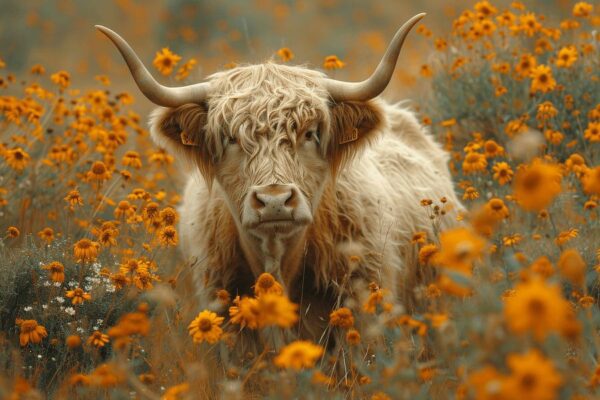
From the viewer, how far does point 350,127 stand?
4.88 m

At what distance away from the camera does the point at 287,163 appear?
14.5ft

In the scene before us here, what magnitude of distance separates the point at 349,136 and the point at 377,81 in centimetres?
37

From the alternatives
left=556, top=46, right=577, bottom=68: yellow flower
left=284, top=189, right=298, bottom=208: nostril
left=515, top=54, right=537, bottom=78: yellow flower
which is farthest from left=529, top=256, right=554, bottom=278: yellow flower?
left=515, top=54, right=537, bottom=78: yellow flower

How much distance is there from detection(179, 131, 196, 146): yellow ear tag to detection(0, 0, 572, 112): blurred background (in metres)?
10.7

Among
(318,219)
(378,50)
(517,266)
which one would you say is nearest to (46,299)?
(318,219)

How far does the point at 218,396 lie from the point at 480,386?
82.2 inches

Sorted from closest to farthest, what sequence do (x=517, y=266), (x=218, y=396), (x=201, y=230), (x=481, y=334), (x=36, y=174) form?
1. (x=481, y=334)
2. (x=517, y=266)
3. (x=218, y=396)
4. (x=201, y=230)
5. (x=36, y=174)

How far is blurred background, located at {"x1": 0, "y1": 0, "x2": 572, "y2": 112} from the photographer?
59.2 ft

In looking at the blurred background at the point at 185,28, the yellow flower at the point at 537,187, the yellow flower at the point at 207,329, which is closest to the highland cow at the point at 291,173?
the yellow flower at the point at 207,329

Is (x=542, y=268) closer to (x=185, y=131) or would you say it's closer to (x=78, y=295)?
(x=78, y=295)

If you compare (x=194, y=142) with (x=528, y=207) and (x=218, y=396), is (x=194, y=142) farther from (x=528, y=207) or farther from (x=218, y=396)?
(x=528, y=207)

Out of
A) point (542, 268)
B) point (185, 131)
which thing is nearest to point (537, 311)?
point (542, 268)

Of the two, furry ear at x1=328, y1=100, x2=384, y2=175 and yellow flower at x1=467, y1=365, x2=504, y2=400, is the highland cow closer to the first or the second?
furry ear at x1=328, y1=100, x2=384, y2=175

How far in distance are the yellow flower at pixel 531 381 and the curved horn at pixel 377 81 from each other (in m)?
2.82
